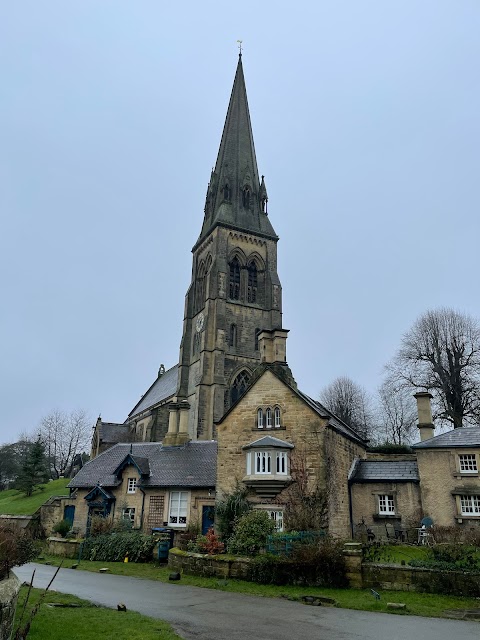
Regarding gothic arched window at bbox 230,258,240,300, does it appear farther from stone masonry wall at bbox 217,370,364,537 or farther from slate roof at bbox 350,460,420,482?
slate roof at bbox 350,460,420,482

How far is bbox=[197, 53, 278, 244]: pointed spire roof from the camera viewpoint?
58.7 meters

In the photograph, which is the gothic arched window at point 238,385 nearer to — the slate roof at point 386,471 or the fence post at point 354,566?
the slate roof at point 386,471

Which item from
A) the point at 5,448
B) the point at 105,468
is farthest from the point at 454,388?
the point at 5,448

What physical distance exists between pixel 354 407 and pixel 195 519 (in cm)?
4149

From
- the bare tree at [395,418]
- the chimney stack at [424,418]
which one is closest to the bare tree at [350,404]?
the bare tree at [395,418]

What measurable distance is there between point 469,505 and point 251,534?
35.0 ft

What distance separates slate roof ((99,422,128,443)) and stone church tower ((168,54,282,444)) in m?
13.9

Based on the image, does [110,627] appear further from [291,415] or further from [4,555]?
[291,415]

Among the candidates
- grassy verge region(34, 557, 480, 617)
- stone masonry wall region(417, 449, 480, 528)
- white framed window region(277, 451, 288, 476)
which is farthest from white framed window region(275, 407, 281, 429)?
grassy verge region(34, 557, 480, 617)

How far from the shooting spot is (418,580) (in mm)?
14688

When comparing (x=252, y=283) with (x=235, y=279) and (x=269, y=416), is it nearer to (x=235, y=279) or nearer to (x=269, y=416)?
(x=235, y=279)

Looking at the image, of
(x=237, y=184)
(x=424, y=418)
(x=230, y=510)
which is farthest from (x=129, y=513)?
(x=237, y=184)

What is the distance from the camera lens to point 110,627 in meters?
9.71

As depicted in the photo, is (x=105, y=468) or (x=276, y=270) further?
(x=276, y=270)
